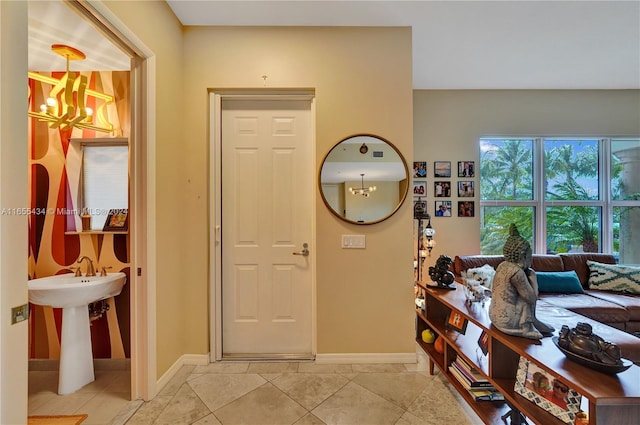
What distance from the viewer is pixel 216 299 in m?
2.24

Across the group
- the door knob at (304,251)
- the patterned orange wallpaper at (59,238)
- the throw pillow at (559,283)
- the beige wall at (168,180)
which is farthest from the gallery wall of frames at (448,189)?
the patterned orange wallpaper at (59,238)

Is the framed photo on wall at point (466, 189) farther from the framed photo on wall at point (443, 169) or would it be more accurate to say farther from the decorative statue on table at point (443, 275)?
the decorative statue on table at point (443, 275)

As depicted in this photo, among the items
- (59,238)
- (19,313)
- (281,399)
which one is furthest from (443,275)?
(59,238)

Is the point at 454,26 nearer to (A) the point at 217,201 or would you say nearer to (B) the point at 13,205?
(A) the point at 217,201

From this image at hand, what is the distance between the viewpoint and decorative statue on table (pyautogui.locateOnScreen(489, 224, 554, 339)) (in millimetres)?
1271

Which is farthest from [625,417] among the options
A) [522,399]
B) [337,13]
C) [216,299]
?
[337,13]

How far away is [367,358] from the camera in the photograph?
7.23ft

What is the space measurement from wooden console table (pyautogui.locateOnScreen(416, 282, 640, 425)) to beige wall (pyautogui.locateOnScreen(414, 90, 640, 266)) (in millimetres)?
1675

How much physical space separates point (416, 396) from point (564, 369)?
1.02 m

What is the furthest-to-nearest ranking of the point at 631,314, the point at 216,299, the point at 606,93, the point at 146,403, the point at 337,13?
1. the point at 606,93
2. the point at 631,314
3. the point at 216,299
4. the point at 337,13
5. the point at 146,403

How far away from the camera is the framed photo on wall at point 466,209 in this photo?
3.43m

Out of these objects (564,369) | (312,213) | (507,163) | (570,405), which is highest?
(507,163)

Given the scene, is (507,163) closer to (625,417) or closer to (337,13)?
(337,13)

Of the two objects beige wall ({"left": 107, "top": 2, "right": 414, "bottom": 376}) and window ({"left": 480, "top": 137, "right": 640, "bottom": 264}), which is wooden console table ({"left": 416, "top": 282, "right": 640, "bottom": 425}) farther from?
window ({"left": 480, "top": 137, "right": 640, "bottom": 264})
